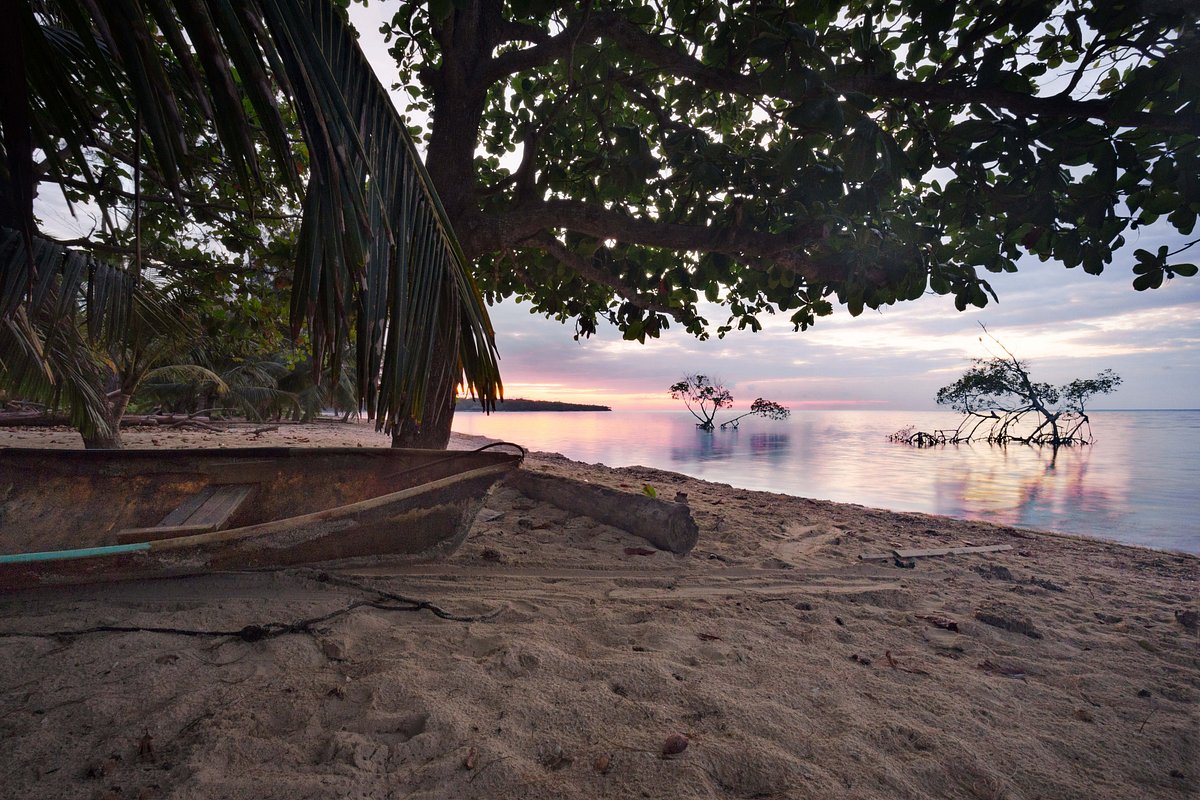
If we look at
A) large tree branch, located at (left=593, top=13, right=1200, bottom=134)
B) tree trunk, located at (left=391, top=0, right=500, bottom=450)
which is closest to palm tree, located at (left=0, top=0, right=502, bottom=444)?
Result: tree trunk, located at (left=391, top=0, right=500, bottom=450)

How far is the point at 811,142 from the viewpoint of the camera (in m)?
3.27

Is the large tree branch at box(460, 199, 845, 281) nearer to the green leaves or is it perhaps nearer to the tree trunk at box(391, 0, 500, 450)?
the tree trunk at box(391, 0, 500, 450)

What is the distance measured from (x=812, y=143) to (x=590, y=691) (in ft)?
10.9

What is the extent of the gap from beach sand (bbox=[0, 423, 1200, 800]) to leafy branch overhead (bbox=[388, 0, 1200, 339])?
221cm

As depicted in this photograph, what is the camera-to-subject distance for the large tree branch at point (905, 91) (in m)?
2.63

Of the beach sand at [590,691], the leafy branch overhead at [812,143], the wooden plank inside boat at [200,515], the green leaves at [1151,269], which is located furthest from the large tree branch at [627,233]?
the beach sand at [590,691]

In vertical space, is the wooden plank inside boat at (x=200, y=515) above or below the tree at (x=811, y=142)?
below

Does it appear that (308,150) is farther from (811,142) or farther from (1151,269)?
(1151,269)

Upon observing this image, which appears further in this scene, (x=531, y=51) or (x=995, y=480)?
(x=995, y=480)

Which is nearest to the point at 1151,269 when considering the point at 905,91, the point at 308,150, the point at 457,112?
the point at 905,91

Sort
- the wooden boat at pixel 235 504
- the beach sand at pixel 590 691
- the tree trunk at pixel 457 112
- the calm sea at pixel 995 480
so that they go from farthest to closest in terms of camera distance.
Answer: the calm sea at pixel 995 480, the tree trunk at pixel 457 112, the wooden boat at pixel 235 504, the beach sand at pixel 590 691

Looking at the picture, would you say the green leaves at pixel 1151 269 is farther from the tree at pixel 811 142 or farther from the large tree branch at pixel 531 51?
the large tree branch at pixel 531 51

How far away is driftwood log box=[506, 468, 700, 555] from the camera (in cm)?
397

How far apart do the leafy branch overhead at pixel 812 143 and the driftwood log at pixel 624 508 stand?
81.8 inches
